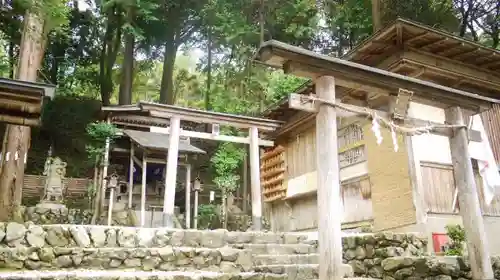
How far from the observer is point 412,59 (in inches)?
436

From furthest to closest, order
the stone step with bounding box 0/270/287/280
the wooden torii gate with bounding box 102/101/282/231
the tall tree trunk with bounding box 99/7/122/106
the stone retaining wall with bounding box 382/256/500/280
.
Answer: the tall tree trunk with bounding box 99/7/122/106 → the wooden torii gate with bounding box 102/101/282/231 → the stone retaining wall with bounding box 382/256/500/280 → the stone step with bounding box 0/270/287/280

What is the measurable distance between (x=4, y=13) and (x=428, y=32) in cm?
1581

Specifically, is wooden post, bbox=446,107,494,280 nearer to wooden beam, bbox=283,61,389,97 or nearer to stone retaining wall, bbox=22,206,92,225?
wooden beam, bbox=283,61,389,97

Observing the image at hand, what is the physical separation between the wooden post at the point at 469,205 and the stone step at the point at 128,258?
4.49m

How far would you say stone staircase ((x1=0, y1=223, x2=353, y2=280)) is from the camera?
25.9ft

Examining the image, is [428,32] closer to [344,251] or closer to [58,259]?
[344,251]

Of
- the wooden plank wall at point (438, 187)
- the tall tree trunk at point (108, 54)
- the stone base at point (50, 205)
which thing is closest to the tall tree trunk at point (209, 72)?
the tall tree trunk at point (108, 54)

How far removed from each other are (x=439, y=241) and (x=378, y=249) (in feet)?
6.81

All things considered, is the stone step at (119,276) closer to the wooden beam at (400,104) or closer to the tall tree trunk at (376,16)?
the wooden beam at (400,104)

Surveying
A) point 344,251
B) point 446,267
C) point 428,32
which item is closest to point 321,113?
point 446,267

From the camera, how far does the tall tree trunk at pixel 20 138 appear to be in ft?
41.5

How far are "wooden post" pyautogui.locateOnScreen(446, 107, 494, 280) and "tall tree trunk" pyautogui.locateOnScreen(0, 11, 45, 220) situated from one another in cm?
1244

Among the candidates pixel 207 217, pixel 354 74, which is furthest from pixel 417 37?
pixel 207 217

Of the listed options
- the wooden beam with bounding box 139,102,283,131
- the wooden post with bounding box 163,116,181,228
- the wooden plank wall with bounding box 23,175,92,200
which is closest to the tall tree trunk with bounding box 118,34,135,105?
the wooden plank wall with bounding box 23,175,92,200
